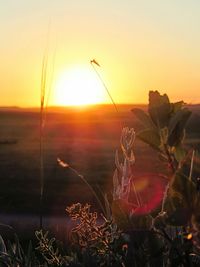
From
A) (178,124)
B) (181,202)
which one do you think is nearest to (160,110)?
(178,124)

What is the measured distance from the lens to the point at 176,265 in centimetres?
121

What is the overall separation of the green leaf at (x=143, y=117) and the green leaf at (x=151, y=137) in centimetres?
2

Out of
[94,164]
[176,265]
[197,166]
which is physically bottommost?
[94,164]

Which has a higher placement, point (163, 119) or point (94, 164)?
point (163, 119)

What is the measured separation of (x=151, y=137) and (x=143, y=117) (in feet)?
0.18

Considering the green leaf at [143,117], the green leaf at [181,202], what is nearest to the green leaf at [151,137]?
the green leaf at [143,117]

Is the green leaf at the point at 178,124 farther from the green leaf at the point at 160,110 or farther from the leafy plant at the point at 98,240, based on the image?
the leafy plant at the point at 98,240

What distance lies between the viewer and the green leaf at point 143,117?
50.0 inches

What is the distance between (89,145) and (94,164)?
9051 mm

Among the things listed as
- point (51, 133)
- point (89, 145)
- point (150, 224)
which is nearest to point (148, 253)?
point (150, 224)

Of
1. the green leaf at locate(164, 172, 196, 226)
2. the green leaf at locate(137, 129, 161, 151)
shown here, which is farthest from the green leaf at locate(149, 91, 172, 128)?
the green leaf at locate(164, 172, 196, 226)

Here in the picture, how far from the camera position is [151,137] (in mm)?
1250

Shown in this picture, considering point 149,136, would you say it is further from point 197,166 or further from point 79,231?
point 79,231

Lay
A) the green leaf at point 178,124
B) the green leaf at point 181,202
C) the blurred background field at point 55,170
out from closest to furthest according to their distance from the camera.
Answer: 1. the green leaf at point 181,202
2. the green leaf at point 178,124
3. the blurred background field at point 55,170
